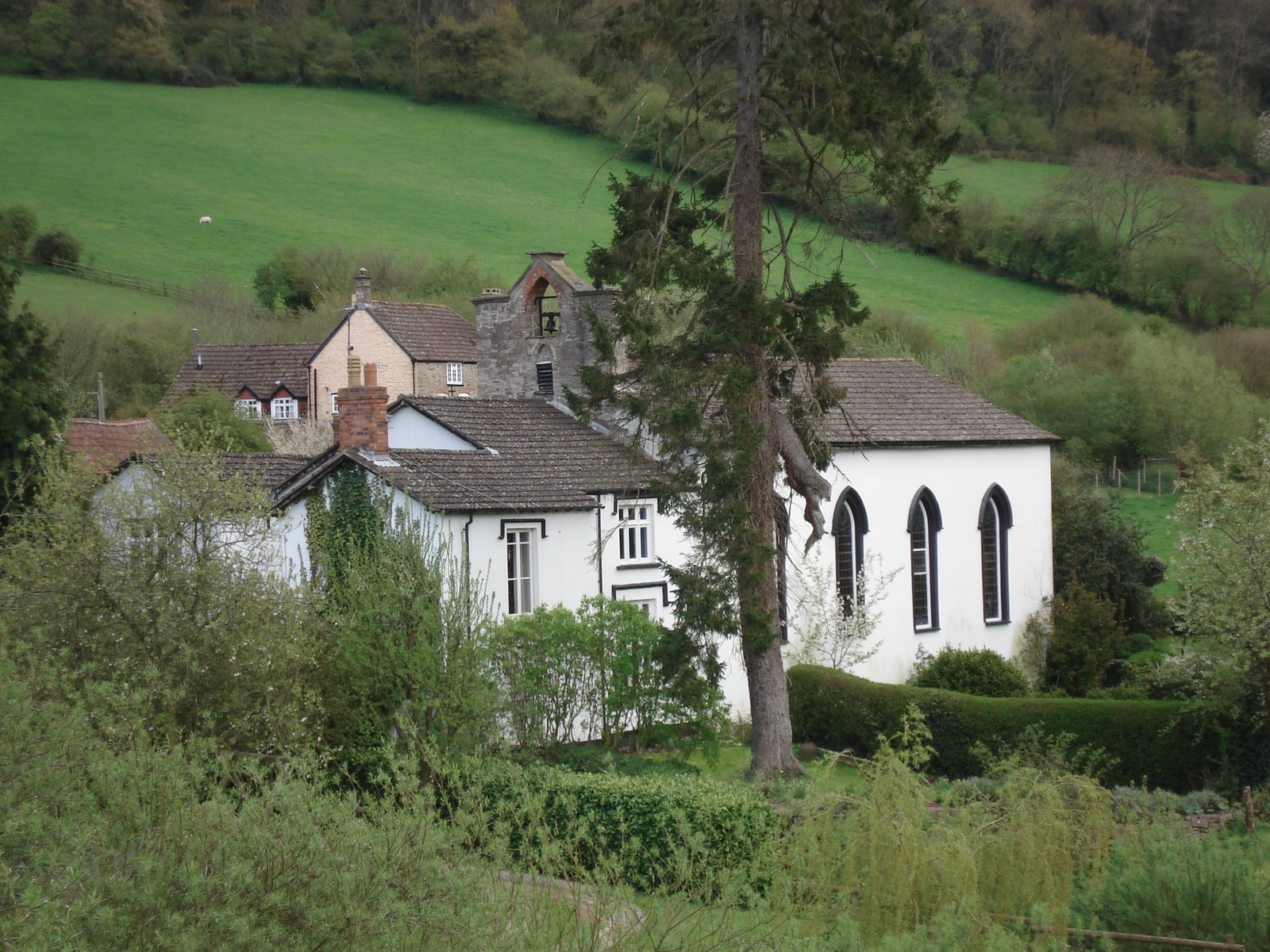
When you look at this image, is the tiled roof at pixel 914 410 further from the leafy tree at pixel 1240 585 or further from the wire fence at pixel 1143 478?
the wire fence at pixel 1143 478

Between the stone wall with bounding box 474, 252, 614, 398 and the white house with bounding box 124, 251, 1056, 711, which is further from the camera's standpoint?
the stone wall with bounding box 474, 252, 614, 398

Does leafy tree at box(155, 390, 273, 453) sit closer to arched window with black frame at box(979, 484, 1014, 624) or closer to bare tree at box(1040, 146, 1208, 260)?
arched window with black frame at box(979, 484, 1014, 624)

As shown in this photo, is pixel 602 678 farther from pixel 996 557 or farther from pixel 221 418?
pixel 221 418

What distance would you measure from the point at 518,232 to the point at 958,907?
68785 mm

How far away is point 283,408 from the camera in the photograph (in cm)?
5453

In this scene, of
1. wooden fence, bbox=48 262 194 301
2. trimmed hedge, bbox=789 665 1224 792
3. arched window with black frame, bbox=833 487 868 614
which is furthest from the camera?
wooden fence, bbox=48 262 194 301

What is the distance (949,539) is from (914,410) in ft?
11.5

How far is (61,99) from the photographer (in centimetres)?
8169

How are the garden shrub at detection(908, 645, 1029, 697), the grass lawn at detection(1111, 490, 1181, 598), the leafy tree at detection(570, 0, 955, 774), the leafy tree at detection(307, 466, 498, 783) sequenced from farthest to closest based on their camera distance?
the grass lawn at detection(1111, 490, 1181, 598) → the garden shrub at detection(908, 645, 1029, 697) → the leafy tree at detection(570, 0, 955, 774) → the leafy tree at detection(307, 466, 498, 783)

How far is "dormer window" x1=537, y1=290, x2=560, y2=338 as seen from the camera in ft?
98.1

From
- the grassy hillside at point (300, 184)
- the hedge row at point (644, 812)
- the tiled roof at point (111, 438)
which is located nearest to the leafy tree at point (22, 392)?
the tiled roof at point (111, 438)

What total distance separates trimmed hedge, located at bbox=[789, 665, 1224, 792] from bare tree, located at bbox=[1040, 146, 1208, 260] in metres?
53.6

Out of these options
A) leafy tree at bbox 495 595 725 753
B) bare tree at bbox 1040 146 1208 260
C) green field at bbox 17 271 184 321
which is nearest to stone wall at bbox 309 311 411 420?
green field at bbox 17 271 184 321

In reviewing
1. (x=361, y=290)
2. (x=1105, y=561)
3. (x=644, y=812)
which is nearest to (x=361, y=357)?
(x=361, y=290)
